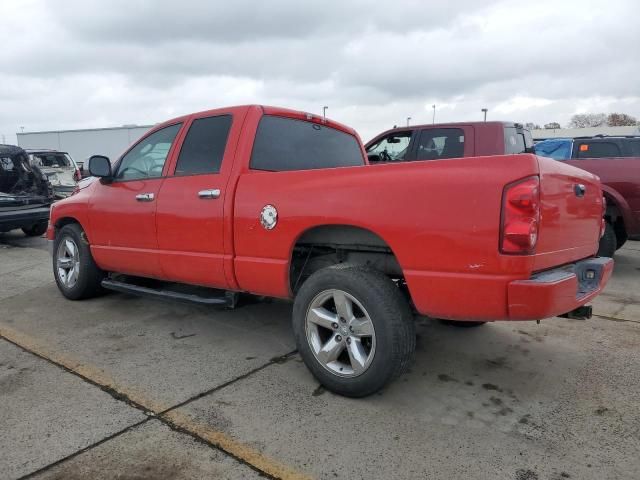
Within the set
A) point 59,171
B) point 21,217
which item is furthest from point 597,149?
point 59,171

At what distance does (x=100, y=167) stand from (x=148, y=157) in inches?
20.8

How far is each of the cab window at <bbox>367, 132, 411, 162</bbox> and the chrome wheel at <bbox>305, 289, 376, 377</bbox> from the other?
5149mm

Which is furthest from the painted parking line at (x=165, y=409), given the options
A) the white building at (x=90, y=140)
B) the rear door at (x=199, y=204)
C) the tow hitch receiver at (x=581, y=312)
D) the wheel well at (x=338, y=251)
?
the white building at (x=90, y=140)

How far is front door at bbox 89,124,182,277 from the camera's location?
4332 mm

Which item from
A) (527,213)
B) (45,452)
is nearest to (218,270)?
(45,452)

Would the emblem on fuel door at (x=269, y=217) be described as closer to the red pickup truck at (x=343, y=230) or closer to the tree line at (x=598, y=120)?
the red pickup truck at (x=343, y=230)

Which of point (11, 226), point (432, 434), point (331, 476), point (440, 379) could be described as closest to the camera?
point (331, 476)

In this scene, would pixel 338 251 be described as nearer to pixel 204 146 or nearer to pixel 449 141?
pixel 204 146

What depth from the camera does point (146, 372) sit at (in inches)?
139

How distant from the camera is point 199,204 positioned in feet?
12.6

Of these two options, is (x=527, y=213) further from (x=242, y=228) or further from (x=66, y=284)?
(x=66, y=284)

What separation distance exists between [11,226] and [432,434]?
9025mm

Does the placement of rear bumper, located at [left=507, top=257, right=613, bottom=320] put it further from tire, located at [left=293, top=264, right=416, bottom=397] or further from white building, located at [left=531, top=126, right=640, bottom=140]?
white building, located at [left=531, top=126, right=640, bottom=140]

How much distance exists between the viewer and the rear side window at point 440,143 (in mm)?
7391
